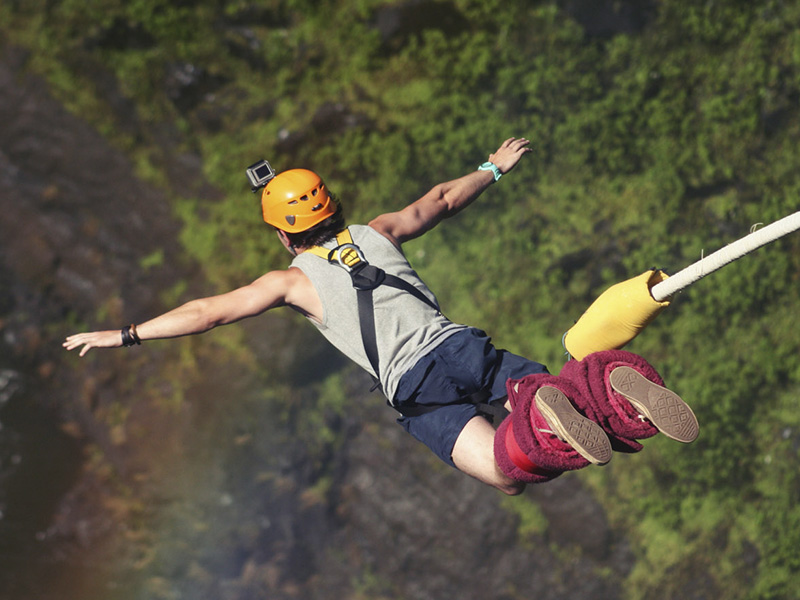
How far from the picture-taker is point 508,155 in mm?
5477

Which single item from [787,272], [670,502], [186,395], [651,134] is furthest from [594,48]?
[186,395]

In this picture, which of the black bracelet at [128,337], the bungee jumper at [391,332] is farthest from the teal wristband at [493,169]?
the black bracelet at [128,337]

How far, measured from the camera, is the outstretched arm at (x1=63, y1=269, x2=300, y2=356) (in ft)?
14.0

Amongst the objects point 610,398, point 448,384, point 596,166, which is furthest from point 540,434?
point 596,166

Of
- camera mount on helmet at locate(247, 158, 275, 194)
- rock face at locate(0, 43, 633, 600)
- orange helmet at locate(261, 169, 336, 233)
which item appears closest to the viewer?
orange helmet at locate(261, 169, 336, 233)

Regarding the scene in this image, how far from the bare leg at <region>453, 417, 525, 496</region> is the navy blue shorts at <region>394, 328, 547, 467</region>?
0.05 metres

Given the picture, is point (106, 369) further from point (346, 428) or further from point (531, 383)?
point (531, 383)

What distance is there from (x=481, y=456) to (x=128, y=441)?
7181mm

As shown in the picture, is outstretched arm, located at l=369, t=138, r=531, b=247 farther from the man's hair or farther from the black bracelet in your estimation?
the black bracelet

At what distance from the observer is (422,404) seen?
4.46 meters

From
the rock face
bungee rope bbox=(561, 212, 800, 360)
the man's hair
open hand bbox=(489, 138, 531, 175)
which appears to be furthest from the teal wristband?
the rock face

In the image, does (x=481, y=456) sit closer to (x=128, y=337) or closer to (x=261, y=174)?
(x=128, y=337)

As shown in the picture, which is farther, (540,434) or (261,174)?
(261,174)

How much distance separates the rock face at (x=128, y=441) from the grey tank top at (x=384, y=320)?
15.5 feet
